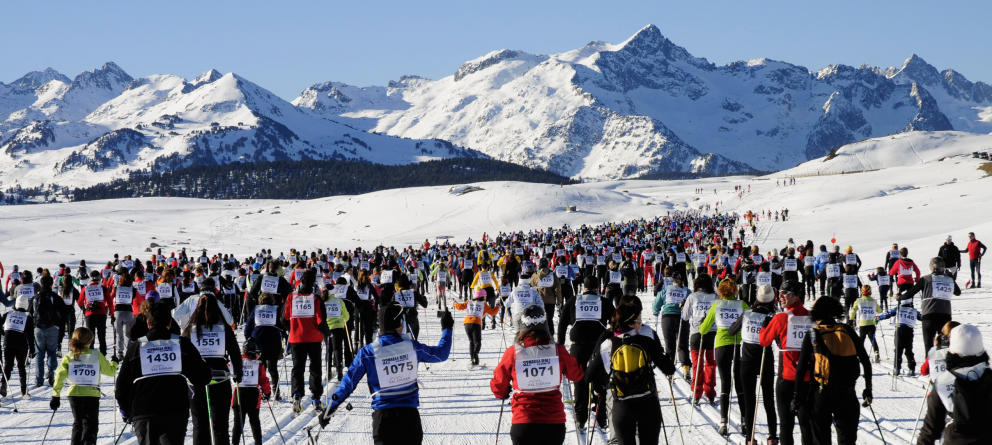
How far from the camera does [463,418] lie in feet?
A: 31.8

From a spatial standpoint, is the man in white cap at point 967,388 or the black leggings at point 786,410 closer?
the man in white cap at point 967,388

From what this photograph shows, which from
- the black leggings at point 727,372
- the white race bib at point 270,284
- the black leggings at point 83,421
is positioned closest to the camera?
the black leggings at point 83,421

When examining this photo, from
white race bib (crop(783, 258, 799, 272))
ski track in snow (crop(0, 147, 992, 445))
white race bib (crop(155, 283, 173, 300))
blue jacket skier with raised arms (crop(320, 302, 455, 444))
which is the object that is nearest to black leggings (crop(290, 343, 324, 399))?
ski track in snow (crop(0, 147, 992, 445))

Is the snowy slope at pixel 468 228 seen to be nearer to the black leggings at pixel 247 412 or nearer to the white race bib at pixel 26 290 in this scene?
the black leggings at pixel 247 412

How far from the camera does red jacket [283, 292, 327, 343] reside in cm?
1025

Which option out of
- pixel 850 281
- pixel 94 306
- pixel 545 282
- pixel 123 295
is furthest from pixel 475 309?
pixel 850 281

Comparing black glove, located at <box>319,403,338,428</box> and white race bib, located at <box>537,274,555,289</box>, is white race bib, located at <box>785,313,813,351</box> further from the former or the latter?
white race bib, located at <box>537,274,555,289</box>

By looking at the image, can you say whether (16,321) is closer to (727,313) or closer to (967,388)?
(727,313)

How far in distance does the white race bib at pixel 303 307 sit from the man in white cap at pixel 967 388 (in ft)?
24.3

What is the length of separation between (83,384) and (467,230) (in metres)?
A: 59.3

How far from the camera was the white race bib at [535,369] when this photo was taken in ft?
19.5

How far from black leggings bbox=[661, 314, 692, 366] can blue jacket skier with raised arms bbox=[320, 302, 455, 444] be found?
5.84 metres

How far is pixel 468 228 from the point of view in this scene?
2697 inches

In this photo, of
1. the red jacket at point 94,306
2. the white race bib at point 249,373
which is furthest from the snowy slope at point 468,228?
the red jacket at point 94,306
